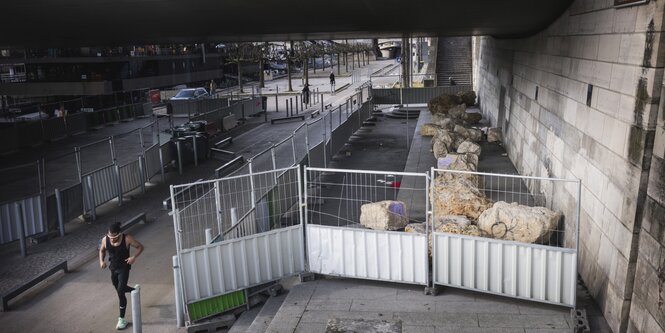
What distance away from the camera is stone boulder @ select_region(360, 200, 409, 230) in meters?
9.86

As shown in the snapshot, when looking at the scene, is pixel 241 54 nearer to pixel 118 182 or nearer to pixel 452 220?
pixel 118 182

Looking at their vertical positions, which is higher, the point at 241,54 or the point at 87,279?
the point at 241,54

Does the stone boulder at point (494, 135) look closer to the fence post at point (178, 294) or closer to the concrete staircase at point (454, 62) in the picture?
the fence post at point (178, 294)

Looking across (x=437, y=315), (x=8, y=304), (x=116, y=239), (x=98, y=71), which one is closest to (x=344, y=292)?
(x=437, y=315)

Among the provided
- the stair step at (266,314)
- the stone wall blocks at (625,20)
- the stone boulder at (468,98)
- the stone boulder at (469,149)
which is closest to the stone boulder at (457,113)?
the stone boulder at (468,98)

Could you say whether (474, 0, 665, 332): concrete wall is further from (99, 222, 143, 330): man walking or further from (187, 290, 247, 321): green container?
(99, 222, 143, 330): man walking

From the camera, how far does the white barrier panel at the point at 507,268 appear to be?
24.0ft

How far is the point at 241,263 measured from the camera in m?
8.17

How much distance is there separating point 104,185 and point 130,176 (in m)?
1.25

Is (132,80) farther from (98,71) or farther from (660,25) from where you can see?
(660,25)

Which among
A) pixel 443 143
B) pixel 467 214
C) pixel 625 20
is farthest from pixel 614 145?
pixel 443 143

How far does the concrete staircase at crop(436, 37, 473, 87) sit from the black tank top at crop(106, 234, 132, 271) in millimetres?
35028

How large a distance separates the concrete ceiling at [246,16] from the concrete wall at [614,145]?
1.56 m

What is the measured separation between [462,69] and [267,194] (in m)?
34.8
